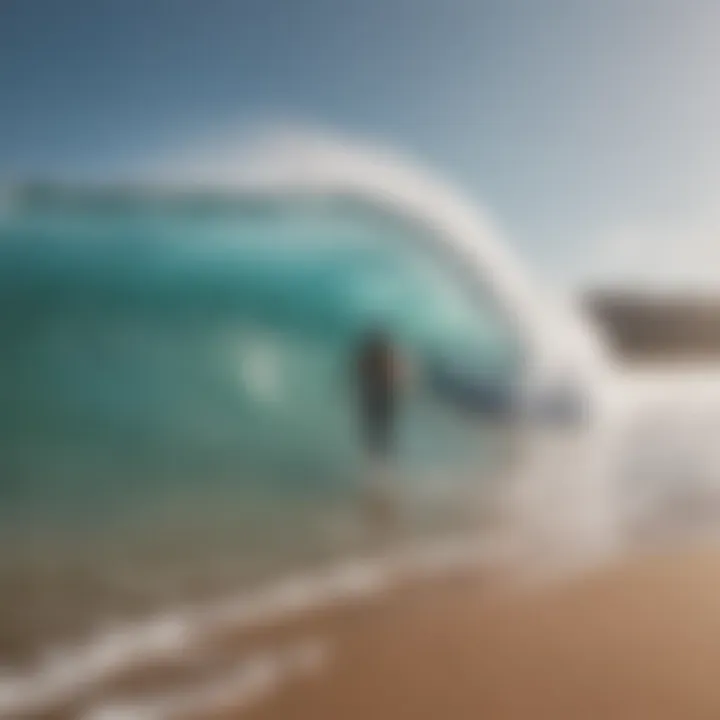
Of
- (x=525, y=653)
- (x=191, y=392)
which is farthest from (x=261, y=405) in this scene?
(x=525, y=653)

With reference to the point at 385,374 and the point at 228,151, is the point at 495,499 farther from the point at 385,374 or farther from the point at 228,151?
the point at 228,151

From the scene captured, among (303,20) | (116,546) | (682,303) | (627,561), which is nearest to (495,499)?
(627,561)

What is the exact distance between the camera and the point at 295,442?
59.6 inches

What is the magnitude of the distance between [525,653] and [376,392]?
0.48m

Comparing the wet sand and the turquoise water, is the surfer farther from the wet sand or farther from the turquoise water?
the wet sand

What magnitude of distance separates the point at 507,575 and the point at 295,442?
433 millimetres

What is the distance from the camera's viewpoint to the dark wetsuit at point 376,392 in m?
1.53

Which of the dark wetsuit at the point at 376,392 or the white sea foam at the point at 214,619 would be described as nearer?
the white sea foam at the point at 214,619

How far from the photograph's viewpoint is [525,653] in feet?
4.86

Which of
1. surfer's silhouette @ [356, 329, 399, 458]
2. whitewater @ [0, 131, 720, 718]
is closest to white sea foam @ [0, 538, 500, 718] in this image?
whitewater @ [0, 131, 720, 718]

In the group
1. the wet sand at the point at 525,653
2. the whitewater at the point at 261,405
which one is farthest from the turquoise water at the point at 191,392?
the wet sand at the point at 525,653

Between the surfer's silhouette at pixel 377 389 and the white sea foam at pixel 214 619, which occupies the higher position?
the surfer's silhouette at pixel 377 389

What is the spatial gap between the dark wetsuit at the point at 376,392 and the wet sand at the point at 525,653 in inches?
10.1

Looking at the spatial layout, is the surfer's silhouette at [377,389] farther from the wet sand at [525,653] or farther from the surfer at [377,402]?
the wet sand at [525,653]
